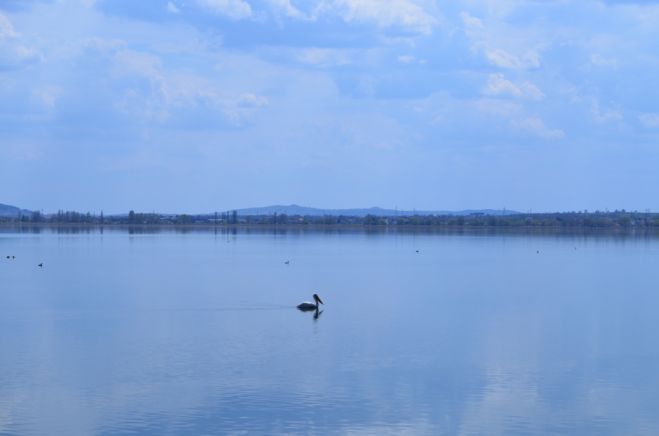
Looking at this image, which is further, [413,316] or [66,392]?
[413,316]

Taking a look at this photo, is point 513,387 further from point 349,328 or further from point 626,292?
point 626,292

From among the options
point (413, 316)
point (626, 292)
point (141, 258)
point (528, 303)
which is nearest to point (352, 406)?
point (413, 316)

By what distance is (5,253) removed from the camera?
7212 centimetres

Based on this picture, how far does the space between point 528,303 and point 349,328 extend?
10.3 metres

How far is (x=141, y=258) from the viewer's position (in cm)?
6500

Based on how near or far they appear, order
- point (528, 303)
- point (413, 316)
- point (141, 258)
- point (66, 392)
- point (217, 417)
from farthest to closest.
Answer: point (141, 258) → point (528, 303) → point (413, 316) → point (66, 392) → point (217, 417)

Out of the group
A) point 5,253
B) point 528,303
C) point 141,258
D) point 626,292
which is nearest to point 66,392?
point 528,303

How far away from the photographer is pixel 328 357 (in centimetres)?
2255

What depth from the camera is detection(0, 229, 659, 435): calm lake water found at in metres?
16.8

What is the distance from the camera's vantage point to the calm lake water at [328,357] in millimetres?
16766

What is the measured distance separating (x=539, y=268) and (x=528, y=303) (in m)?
22.5

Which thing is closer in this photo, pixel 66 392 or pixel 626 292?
pixel 66 392

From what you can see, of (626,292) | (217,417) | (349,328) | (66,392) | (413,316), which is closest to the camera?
(217,417)

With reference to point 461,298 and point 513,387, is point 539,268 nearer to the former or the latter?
point 461,298
